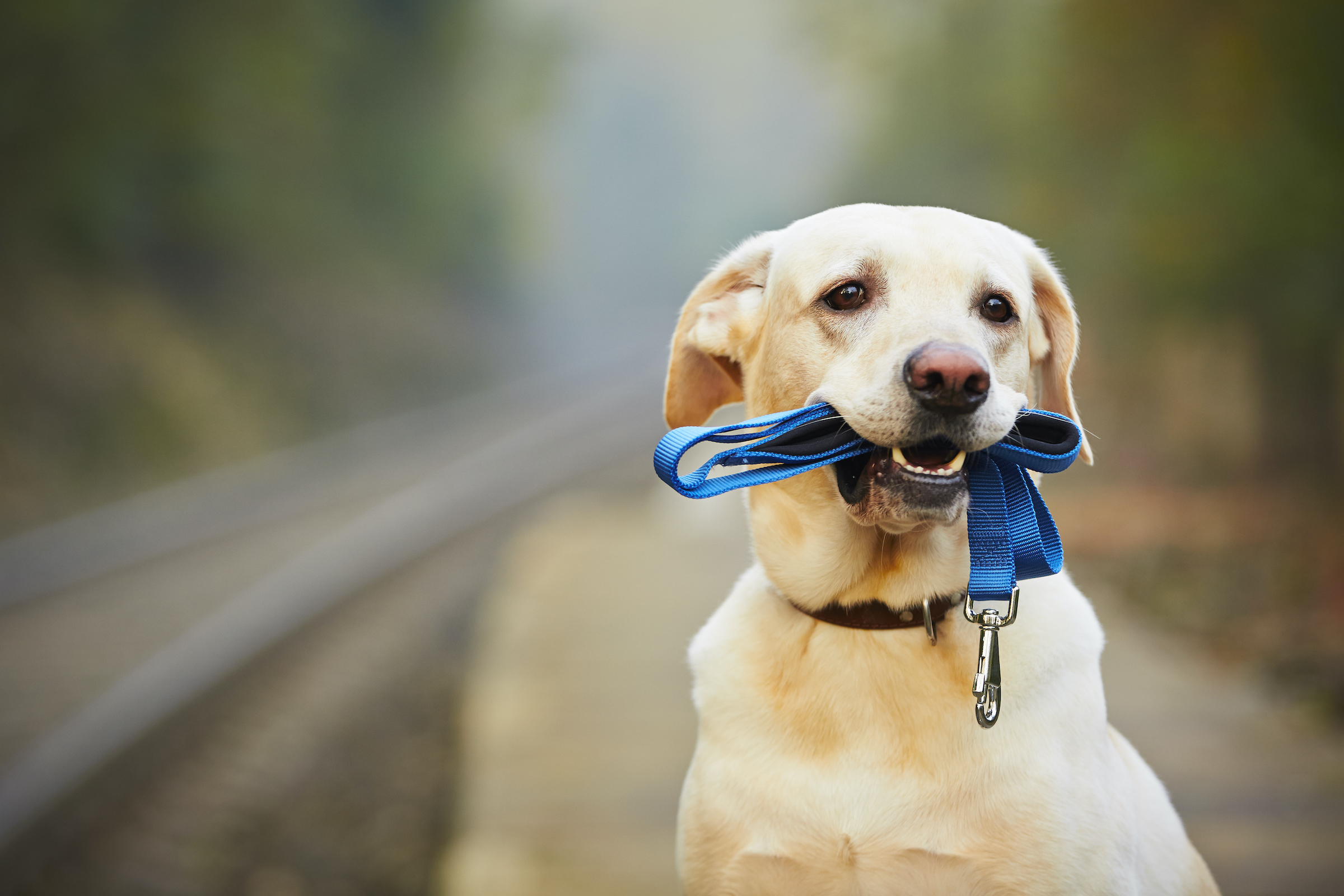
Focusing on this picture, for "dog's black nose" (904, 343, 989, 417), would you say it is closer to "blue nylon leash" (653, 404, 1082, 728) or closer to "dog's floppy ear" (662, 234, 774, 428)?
"blue nylon leash" (653, 404, 1082, 728)

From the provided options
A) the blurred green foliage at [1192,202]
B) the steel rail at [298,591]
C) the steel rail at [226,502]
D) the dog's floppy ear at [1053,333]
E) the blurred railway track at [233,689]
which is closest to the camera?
the dog's floppy ear at [1053,333]

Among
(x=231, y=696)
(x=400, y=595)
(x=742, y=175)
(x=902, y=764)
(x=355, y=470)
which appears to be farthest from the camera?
(x=742, y=175)

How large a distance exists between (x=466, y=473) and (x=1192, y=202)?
32.5 feet

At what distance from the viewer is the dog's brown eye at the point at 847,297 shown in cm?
235

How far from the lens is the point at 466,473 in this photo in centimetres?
1497

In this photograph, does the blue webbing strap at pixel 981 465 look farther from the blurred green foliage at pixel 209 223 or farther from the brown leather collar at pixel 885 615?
the blurred green foliage at pixel 209 223

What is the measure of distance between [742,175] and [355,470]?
202 feet

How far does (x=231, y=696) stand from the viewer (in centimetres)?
624

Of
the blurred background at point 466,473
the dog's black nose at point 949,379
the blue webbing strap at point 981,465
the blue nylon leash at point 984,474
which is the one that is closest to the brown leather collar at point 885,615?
the blue nylon leash at point 984,474

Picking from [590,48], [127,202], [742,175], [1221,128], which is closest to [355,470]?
[127,202]

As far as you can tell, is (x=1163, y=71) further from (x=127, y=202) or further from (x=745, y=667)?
(x=127, y=202)

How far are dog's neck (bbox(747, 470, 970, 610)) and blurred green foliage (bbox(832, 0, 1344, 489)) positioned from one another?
21.9ft

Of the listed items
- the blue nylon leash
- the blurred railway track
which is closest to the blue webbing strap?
the blue nylon leash

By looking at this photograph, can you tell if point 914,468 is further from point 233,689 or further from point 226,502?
point 226,502
